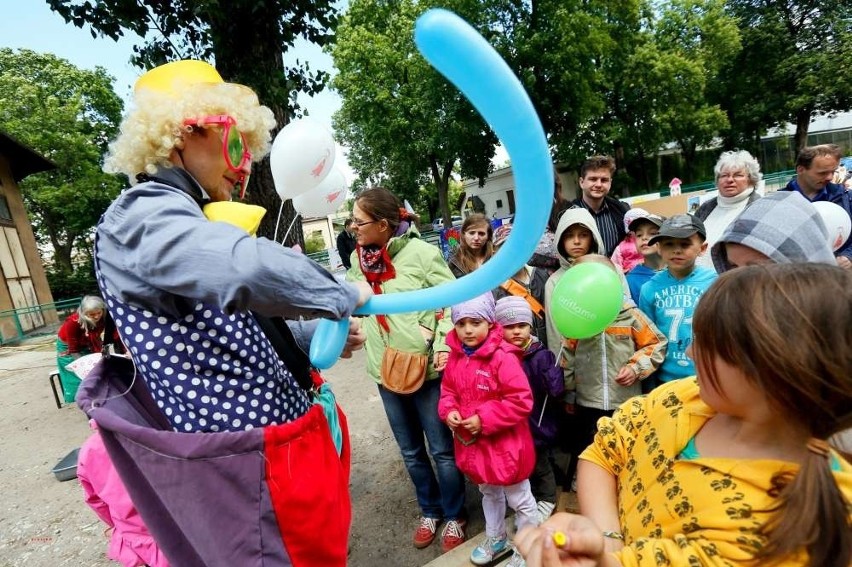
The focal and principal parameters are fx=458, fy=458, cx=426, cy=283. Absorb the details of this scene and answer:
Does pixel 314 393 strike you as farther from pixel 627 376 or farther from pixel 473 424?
pixel 627 376

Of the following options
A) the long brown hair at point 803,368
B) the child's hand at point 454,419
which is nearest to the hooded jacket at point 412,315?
the child's hand at point 454,419

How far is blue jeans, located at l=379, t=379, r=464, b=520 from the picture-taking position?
8.52ft

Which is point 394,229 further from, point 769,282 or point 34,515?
point 34,515

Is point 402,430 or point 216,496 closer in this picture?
point 216,496

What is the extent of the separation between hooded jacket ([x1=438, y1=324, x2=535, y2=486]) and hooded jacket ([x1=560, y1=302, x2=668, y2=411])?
1.53 ft

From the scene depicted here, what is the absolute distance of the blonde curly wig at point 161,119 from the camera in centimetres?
114

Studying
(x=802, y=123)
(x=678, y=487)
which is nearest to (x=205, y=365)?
(x=678, y=487)

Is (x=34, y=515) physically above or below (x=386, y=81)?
below

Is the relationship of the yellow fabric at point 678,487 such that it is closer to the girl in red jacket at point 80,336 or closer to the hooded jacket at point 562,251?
the hooded jacket at point 562,251

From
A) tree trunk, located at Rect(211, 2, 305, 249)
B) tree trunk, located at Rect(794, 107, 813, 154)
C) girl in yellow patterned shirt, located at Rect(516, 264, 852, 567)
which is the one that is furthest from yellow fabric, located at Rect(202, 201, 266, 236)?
tree trunk, located at Rect(794, 107, 813, 154)

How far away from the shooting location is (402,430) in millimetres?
2693

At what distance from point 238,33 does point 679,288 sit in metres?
4.29

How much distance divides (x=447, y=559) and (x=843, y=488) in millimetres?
2061

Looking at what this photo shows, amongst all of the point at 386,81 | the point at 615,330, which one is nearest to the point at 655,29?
the point at 386,81
